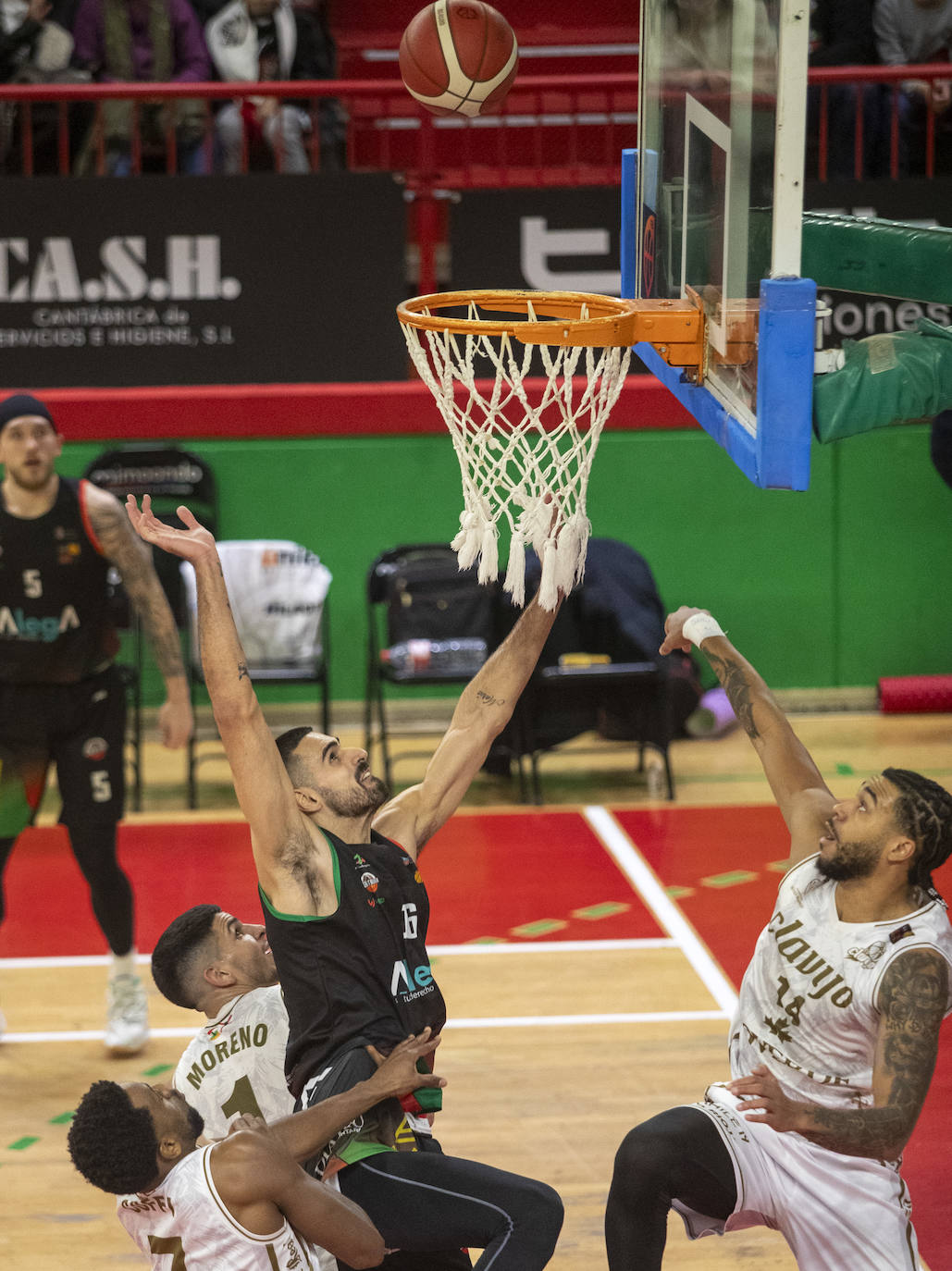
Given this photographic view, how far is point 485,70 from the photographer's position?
4934 mm

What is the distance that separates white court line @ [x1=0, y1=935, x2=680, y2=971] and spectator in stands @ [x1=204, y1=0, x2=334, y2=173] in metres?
5.08

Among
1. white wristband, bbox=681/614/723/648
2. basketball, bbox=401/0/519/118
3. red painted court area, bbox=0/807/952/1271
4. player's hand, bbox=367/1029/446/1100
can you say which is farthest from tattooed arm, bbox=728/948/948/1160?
basketball, bbox=401/0/519/118

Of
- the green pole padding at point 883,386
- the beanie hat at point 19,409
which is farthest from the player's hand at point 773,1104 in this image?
the beanie hat at point 19,409

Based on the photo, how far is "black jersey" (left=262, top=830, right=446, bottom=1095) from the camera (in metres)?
3.67

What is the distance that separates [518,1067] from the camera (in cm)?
578

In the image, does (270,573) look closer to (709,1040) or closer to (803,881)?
(709,1040)

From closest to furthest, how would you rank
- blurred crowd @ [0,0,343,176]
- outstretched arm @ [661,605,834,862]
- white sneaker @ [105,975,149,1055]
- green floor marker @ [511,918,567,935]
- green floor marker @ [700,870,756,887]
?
1. outstretched arm @ [661,605,834,862]
2. white sneaker @ [105,975,149,1055]
3. green floor marker @ [511,918,567,935]
4. green floor marker @ [700,870,756,887]
5. blurred crowd @ [0,0,343,176]

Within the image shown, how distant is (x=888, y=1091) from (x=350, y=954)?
121 centimetres

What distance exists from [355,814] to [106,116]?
280 inches

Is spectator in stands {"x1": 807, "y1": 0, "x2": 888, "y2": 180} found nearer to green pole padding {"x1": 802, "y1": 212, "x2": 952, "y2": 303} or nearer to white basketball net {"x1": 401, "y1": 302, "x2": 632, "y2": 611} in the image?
green pole padding {"x1": 802, "y1": 212, "x2": 952, "y2": 303}

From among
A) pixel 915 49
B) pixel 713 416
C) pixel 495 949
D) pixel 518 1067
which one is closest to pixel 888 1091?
pixel 713 416

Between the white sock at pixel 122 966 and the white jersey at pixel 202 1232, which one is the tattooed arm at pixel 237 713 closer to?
the white jersey at pixel 202 1232

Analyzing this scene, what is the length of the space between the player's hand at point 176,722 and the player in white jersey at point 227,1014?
1.68m

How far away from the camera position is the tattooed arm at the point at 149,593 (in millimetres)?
5965
